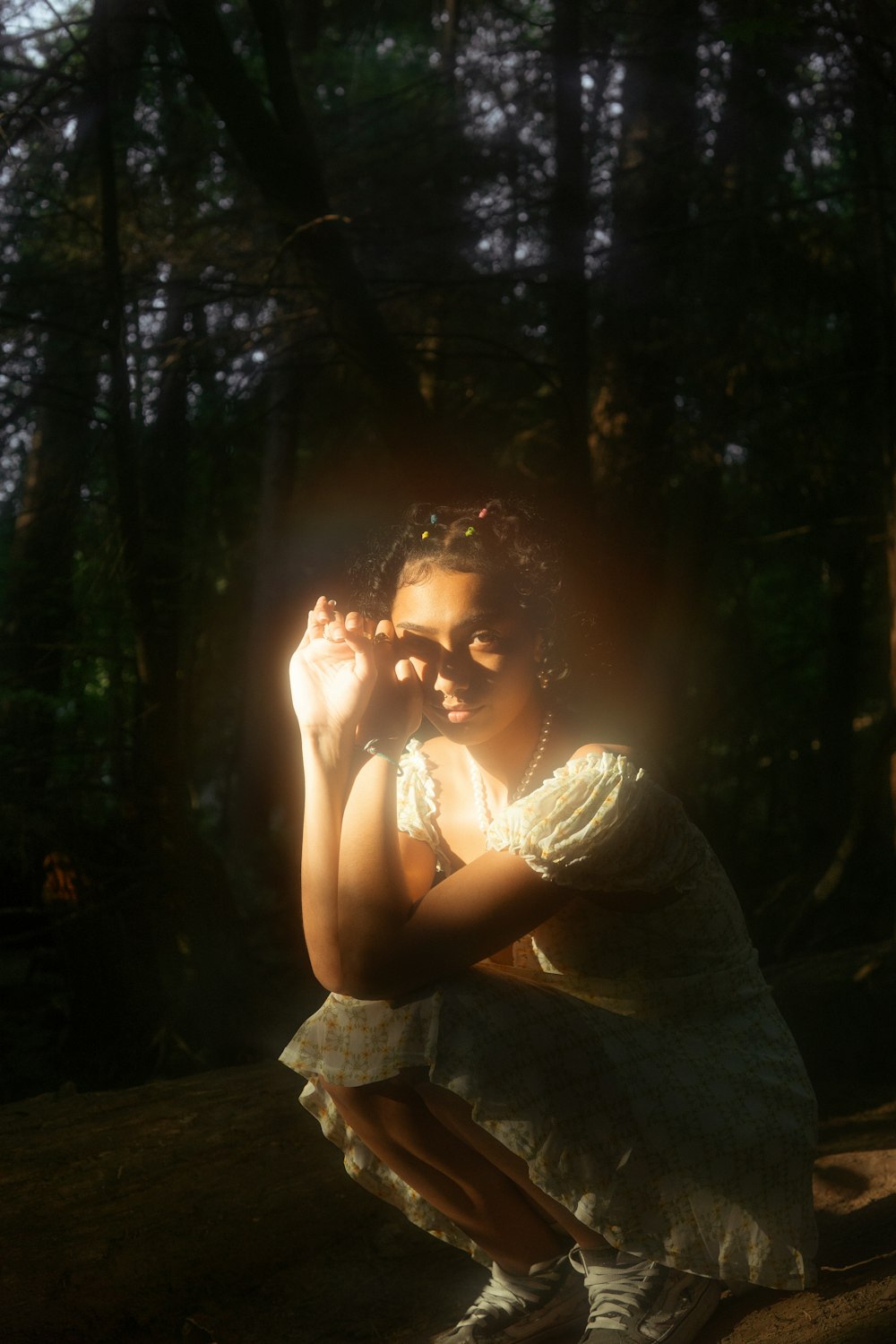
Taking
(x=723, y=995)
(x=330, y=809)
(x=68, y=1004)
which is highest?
(x=330, y=809)

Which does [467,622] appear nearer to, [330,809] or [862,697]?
[330,809]

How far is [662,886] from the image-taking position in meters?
2.02

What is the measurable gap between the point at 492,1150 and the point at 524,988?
0.30m

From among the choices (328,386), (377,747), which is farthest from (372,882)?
(328,386)

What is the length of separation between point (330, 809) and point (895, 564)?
3262 mm

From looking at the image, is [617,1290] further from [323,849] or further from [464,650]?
[464,650]

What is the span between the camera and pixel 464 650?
2.11 m

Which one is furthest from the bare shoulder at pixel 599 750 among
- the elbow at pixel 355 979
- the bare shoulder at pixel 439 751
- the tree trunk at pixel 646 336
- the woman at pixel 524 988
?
the tree trunk at pixel 646 336

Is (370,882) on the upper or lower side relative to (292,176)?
lower

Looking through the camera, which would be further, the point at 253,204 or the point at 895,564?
the point at 253,204

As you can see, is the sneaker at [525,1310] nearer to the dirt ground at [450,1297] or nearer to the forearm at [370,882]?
the dirt ground at [450,1297]

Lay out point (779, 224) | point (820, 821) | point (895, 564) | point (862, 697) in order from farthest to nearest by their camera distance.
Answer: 1. point (862, 697)
2. point (820, 821)
3. point (779, 224)
4. point (895, 564)

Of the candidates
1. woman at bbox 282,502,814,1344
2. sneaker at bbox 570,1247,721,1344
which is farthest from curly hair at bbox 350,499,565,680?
sneaker at bbox 570,1247,721,1344

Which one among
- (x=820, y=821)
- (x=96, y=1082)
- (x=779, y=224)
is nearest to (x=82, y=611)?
(x=96, y=1082)
